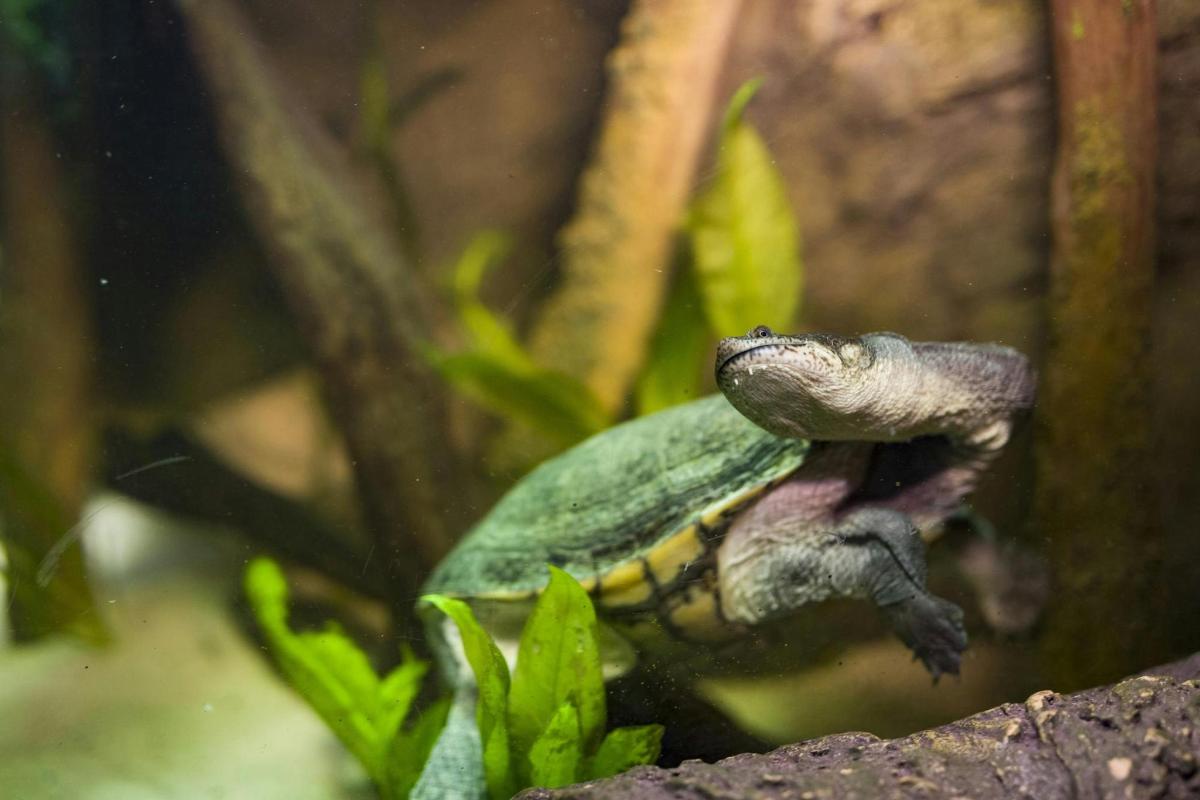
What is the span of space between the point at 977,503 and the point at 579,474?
0.88m

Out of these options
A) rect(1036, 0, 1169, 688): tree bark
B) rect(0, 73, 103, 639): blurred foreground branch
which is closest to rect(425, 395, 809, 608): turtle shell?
rect(1036, 0, 1169, 688): tree bark

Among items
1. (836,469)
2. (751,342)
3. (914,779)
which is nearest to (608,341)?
(836,469)

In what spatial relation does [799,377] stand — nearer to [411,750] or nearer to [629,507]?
[629,507]

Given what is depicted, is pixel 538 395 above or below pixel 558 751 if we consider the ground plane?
above

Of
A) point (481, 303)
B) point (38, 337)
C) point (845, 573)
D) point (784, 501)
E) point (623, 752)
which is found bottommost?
point (623, 752)

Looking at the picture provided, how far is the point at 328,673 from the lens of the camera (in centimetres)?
181

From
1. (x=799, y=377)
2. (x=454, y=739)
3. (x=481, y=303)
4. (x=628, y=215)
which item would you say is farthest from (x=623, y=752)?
(x=628, y=215)

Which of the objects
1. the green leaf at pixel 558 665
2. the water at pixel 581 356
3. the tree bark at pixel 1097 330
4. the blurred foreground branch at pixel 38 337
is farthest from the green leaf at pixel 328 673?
the tree bark at pixel 1097 330

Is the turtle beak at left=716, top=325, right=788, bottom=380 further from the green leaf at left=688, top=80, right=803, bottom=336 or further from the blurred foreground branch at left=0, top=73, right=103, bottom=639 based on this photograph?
the blurred foreground branch at left=0, top=73, right=103, bottom=639

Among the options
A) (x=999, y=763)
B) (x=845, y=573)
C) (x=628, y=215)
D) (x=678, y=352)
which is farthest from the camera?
(x=628, y=215)

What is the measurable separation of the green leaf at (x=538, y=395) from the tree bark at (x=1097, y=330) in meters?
1.14

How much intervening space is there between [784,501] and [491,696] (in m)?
0.68

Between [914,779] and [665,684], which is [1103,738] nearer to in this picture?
[914,779]

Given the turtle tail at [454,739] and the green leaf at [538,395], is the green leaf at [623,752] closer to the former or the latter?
the turtle tail at [454,739]
